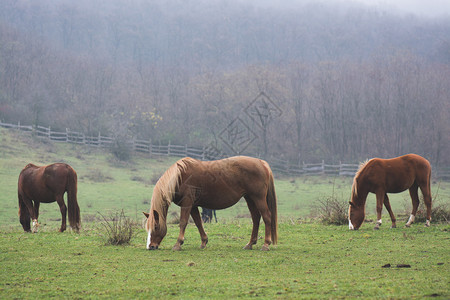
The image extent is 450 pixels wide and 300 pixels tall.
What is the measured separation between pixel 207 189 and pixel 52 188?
15.6 ft

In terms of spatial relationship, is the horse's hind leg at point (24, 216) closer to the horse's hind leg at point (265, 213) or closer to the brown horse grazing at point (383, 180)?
the horse's hind leg at point (265, 213)

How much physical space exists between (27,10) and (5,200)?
246 feet

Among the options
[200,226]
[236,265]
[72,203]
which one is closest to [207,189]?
[200,226]

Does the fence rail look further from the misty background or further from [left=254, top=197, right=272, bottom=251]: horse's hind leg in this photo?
[left=254, top=197, right=272, bottom=251]: horse's hind leg

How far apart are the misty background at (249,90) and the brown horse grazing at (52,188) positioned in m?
25.3

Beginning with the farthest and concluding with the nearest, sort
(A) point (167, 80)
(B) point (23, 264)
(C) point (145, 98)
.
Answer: (A) point (167, 80), (C) point (145, 98), (B) point (23, 264)

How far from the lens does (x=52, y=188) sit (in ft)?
35.1

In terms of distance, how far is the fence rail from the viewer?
40969 millimetres

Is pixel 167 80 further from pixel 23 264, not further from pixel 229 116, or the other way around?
pixel 23 264

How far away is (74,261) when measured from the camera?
678cm

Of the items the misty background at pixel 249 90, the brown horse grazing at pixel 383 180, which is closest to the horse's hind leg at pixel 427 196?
the brown horse grazing at pixel 383 180

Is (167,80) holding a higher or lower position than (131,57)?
lower

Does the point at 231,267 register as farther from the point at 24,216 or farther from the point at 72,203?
the point at 24,216

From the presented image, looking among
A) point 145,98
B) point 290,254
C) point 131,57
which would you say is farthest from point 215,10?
point 290,254
